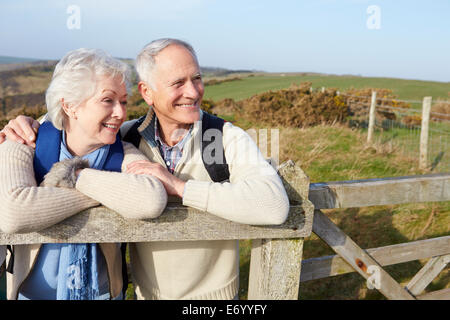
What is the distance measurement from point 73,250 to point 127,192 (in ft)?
1.96

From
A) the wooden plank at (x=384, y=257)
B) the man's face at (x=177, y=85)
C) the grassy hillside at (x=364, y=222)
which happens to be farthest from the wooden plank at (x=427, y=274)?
the man's face at (x=177, y=85)

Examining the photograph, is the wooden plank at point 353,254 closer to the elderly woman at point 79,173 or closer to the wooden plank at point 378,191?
the wooden plank at point 378,191

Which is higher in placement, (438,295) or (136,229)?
(136,229)

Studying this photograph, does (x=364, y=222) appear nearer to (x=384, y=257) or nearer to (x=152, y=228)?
(x=384, y=257)

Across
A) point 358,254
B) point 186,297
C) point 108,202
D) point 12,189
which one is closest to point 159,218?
point 108,202

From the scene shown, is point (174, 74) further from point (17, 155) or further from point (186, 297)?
point (186, 297)

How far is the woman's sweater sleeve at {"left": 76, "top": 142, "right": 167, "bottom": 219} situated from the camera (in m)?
1.37

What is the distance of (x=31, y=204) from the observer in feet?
4.38

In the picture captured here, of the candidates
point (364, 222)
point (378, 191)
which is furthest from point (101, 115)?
point (364, 222)

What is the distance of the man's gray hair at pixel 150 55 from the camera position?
194 centimetres

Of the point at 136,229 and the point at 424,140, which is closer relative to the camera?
the point at 136,229

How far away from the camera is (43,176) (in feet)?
5.38

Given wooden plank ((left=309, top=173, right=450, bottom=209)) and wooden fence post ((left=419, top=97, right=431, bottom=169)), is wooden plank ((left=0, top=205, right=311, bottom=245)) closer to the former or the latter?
wooden plank ((left=309, top=173, right=450, bottom=209))

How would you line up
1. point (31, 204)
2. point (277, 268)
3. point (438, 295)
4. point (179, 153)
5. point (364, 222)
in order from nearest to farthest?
point (31, 204)
point (277, 268)
point (179, 153)
point (438, 295)
point (364, 222)
